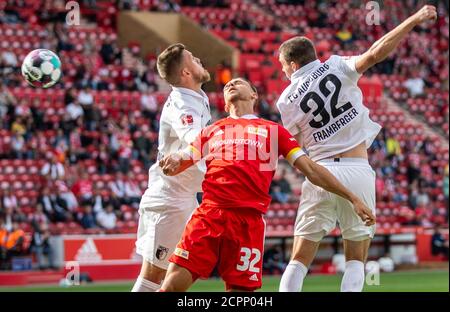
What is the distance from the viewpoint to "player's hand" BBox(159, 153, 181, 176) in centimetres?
743

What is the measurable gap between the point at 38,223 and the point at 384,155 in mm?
11100

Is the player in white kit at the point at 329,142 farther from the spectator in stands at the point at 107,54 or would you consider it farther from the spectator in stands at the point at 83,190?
the spectator in stands at the point at 107,54

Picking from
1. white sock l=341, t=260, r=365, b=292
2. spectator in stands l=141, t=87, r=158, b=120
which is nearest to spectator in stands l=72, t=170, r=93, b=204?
spectator in stands l=141, t=87, r=158, b=120

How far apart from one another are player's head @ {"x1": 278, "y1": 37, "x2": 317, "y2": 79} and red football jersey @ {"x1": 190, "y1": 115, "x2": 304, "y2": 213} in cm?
128

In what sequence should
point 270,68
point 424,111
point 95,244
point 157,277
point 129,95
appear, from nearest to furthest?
point 157,277
point 95,244
point 129,95
point 270,68
point 424,111

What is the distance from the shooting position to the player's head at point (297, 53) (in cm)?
871

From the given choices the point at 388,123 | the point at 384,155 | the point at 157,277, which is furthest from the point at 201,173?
the point at 388,123

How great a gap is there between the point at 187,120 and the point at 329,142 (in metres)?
1.31

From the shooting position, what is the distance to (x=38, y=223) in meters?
22.0

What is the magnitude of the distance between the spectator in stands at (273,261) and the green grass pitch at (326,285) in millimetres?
738

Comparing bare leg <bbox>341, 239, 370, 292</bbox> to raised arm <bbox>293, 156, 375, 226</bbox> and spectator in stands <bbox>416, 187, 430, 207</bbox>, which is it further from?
spectator in stands <bbox>416, 187, 430, 207</bbox>

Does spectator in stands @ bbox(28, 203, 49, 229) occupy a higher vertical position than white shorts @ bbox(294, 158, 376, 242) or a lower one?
lower

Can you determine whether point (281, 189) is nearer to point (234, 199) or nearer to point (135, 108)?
point (135, 108)
